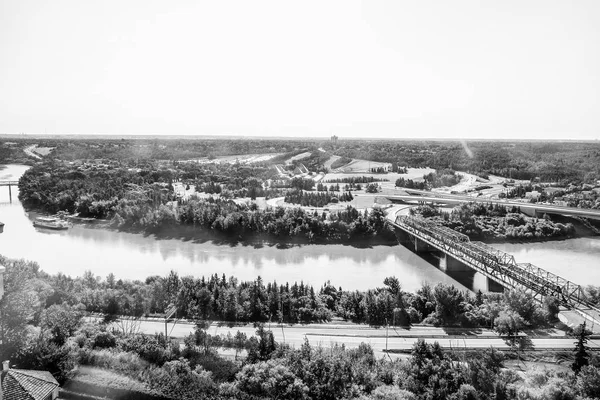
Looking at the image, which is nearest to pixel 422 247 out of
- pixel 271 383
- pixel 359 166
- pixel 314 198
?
pixel 314 198

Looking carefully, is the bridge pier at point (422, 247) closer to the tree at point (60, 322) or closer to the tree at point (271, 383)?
the tree at point (271, 383)

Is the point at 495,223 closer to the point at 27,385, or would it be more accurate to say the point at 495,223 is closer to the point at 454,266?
the point at 454,266

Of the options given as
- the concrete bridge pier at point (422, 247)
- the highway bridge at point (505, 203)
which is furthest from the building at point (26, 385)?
the highway bridge at point (505, 203)

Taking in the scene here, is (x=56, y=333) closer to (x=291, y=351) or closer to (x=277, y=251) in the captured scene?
(x=291, y=351)

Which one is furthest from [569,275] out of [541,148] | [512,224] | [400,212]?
[541,148]

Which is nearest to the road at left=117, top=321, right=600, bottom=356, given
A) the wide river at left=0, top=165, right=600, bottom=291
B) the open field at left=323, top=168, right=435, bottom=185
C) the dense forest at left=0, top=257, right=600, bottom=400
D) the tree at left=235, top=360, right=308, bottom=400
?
the dense forest at left=0, top=257, right=600, bottom=400

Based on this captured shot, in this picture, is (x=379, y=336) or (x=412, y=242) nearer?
(x=379, y=336)
